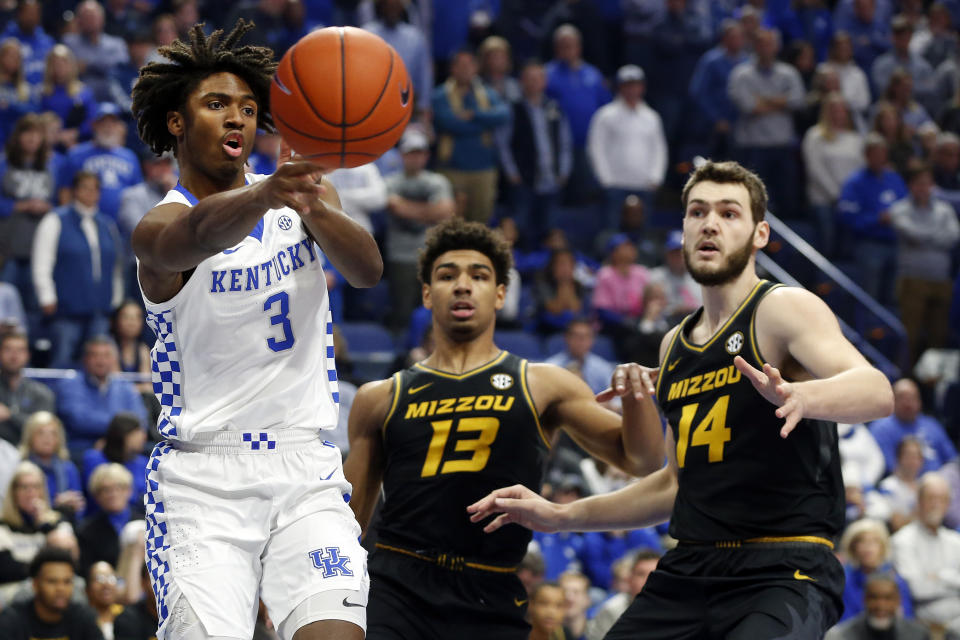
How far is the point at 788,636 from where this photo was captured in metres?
4.96

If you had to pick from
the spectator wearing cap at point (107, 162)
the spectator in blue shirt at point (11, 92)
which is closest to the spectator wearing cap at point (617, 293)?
the spectator wearing cap at point (107, 162)

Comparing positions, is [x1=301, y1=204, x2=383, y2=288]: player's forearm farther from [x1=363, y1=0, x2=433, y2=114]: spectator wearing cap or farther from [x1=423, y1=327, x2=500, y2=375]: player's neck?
[x1=363, y1=0, x2=433, y2=114]: spectator wearing cap

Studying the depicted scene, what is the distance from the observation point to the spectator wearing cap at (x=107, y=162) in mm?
12414

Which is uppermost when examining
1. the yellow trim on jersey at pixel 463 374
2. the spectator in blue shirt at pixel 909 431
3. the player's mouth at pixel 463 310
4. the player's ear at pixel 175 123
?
the player's ear at pixel 175 123

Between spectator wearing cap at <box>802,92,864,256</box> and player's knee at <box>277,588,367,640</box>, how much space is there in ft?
39.5

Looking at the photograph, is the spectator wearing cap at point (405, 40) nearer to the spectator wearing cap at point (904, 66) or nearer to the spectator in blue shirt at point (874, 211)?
the spectator in blue shirt at point (874, 211)

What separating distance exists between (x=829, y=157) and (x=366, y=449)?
420 inches

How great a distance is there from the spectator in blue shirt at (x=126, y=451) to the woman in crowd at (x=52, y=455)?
Result: 163 mm

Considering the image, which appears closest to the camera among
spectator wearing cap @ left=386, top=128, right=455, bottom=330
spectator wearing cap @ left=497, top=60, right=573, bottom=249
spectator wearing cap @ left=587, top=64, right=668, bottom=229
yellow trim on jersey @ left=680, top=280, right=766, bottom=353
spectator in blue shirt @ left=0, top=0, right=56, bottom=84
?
yellow trim on jersey @ left=680, top=280, right=766, bottom=353

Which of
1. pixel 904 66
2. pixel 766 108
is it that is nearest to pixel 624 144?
pixel 766 108

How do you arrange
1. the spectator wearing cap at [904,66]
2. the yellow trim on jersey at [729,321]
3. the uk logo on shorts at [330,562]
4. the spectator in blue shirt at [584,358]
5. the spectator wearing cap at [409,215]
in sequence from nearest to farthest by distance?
1. the uk logo on shorts at [330,562]
2. the yellow trim on jersey at [729,321]
3. the spectator in blue shirt at [584,358]
4. the spectator wearing cap at [409,215]
5. the spectator wearing cap at [904,66]

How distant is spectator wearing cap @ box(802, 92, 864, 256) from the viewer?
51.0 feet

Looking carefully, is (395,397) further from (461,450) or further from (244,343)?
(244,343)

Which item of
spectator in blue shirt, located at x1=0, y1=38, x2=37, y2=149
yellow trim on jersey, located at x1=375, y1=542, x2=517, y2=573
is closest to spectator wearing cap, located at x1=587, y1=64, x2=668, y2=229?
spectator in blue shirt, located at x1=0, y1=38, x2=37, y2=149
